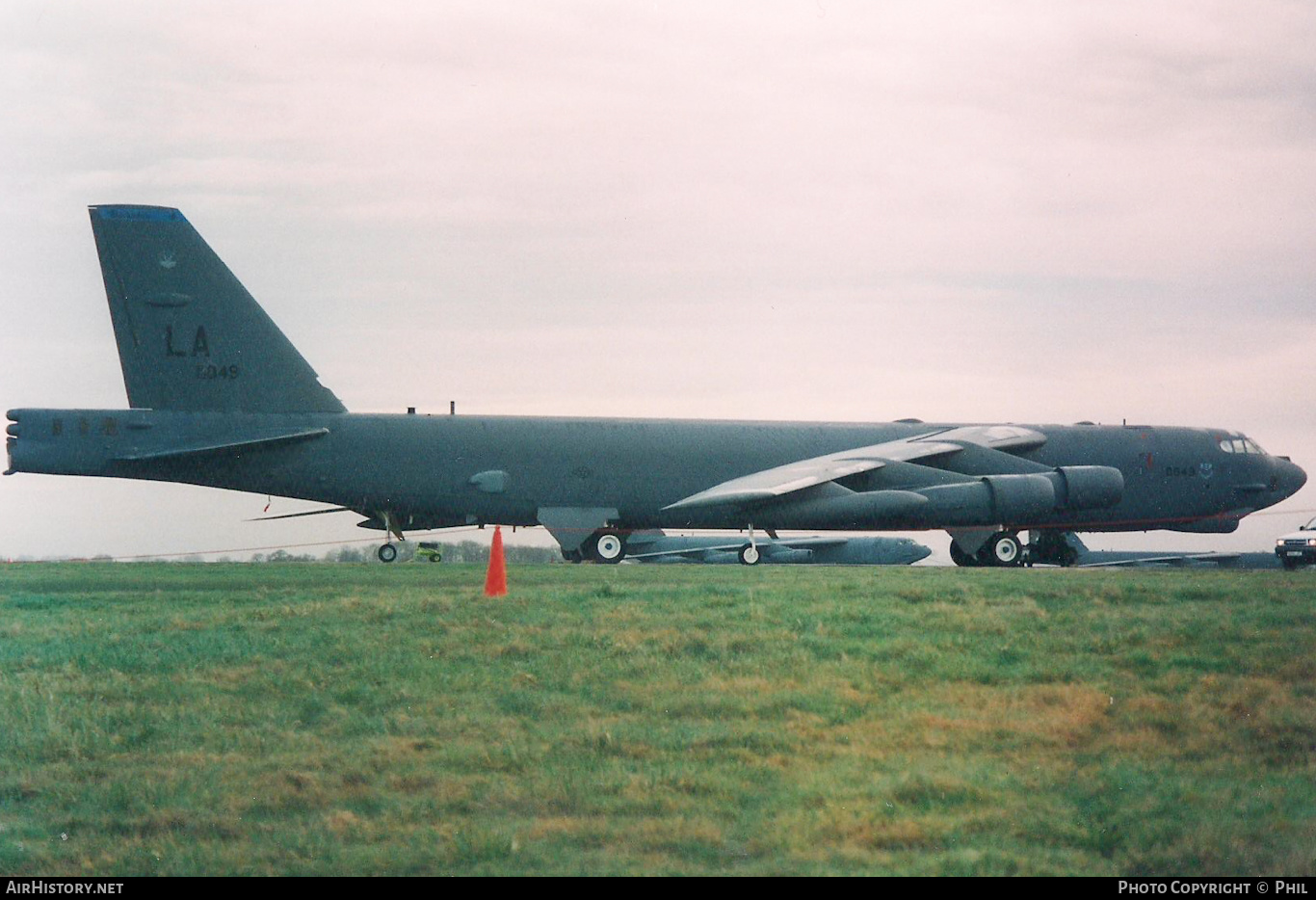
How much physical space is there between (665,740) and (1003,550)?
2112 centimetres

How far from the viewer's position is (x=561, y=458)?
29.1 meters

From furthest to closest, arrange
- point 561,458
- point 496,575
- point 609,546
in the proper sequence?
point 609,546
point 561,458
point 496,575

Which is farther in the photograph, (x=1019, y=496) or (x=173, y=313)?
(x=173, y=313)

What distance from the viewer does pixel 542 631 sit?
41.0ft

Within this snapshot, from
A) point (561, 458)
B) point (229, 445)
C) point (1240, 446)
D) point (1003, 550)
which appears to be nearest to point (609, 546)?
point (561, 458)

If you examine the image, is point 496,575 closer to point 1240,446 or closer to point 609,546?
point 609,546

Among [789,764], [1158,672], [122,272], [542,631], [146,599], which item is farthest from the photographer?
[122,272]

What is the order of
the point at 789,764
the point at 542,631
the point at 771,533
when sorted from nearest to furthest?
the point at 789,764 < the point at 542,631 < the point at 771,533

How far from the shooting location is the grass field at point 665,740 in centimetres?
640

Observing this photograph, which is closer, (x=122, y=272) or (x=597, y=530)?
(x=122, y=272)

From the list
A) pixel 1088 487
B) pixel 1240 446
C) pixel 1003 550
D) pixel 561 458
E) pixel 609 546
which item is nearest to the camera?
pixel 1088 487
